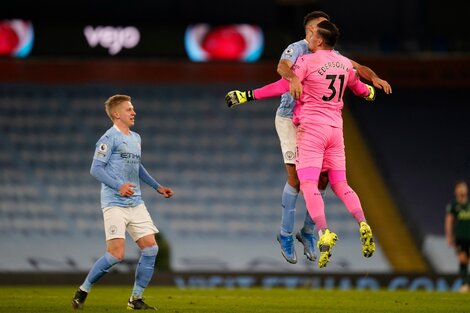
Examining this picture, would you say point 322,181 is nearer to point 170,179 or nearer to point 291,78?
point 291,78

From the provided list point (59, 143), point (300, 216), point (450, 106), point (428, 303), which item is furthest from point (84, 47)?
point (428, 303)

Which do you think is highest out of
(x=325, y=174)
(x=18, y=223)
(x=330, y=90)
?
(x=330, y=90)

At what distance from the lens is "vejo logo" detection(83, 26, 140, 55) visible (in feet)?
81.2

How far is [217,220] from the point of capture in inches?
1054

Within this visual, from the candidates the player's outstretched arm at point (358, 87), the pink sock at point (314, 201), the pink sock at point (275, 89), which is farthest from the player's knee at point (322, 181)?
the pink sock at point (275, 89)

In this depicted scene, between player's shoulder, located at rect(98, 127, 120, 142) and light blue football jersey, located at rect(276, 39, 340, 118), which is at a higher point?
light blue football jersey, located at rect(276, 39, 340, 118)

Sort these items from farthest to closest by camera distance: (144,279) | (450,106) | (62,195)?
(450,106) < (62,195) < (144,279)

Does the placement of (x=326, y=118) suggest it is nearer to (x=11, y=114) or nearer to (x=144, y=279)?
(x=144, y=279)

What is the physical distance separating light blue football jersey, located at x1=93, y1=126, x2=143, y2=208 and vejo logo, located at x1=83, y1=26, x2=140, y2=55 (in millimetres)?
12442

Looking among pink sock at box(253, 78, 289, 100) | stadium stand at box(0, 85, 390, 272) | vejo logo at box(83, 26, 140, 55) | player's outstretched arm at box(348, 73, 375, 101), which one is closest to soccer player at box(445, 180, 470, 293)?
stadium stand at box(0, 85, 390, 272)

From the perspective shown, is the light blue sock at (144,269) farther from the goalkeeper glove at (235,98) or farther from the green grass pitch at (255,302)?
the goalkeeper glove at (235,98)

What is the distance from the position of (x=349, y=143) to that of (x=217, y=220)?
12.9ft

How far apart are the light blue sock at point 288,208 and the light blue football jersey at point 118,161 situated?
Result: 161 centimetres

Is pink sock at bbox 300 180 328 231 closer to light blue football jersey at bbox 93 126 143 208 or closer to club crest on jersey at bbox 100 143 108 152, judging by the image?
light blue football jersey at bbox 93 126 143 208
